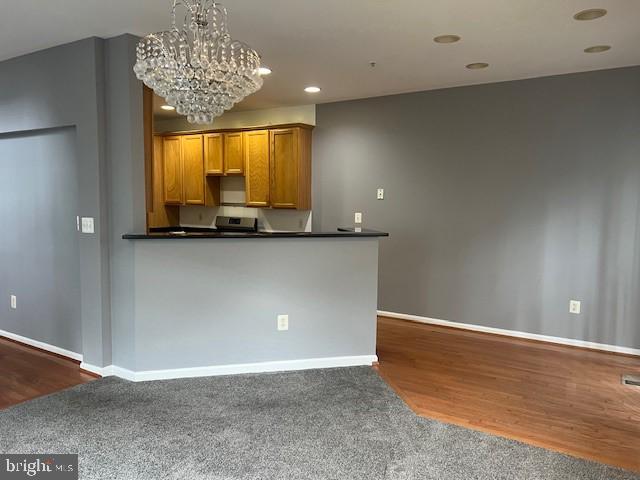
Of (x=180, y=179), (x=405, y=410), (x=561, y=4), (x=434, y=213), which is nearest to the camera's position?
(x=561, y=4)

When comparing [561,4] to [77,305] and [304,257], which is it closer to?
[304,257]

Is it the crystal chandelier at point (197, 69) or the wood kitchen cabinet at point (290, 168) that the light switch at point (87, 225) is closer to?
the crystal chandelier at point (197, 69)

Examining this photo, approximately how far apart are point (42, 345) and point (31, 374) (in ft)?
2.15

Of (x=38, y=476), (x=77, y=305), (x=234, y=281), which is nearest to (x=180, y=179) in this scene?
(x=77, y=305)

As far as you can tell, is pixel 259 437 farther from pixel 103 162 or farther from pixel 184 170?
pixel 184 170

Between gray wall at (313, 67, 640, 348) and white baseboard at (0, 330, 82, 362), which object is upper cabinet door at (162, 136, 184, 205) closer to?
gray wall at (313, 67, 640, 348)

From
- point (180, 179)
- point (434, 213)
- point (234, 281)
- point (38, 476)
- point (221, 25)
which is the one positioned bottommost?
point (38, 476)

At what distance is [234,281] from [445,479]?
6.41 feet

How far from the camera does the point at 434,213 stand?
5051mm

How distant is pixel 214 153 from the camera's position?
20.1ft

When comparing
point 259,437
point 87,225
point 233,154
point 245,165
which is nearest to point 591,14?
point 259,437

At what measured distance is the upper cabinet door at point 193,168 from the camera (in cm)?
625

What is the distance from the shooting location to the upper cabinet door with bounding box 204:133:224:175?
Result: 608 centimetres
